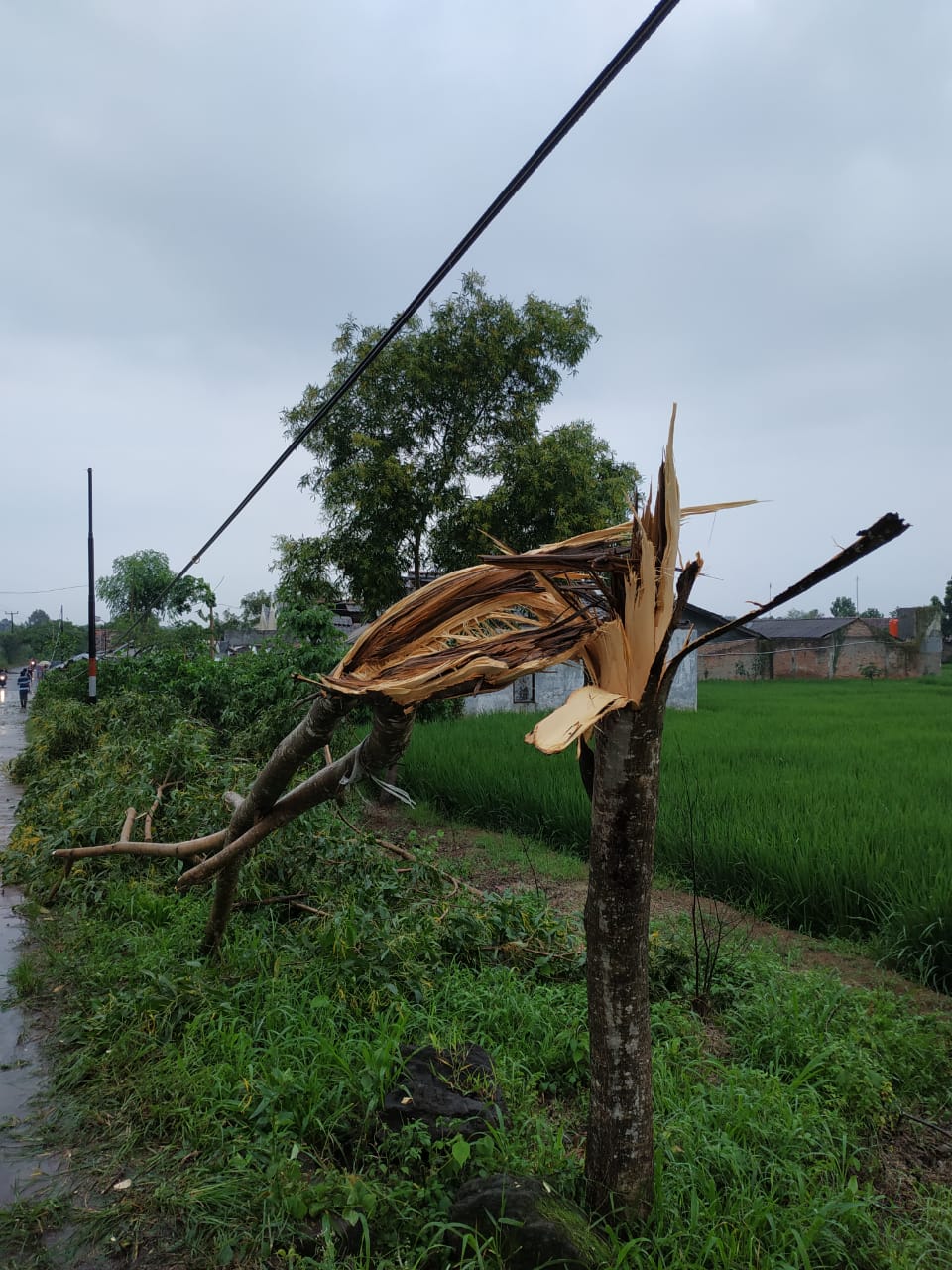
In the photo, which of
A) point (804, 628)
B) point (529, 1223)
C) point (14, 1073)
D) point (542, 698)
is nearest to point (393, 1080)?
point (529, 1223)

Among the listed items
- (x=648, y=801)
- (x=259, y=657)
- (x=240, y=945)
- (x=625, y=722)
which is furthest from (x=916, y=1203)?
(x=259, y=657)

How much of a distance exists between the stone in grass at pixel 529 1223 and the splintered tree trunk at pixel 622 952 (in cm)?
14

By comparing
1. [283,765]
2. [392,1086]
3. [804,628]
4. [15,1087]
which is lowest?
[15,1087]

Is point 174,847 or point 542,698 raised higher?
point 542,698

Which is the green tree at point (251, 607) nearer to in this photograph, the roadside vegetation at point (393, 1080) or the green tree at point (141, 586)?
the green tree at point (141, 586)

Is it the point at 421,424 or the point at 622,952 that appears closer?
the point at 622,952

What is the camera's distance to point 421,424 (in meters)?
13.2

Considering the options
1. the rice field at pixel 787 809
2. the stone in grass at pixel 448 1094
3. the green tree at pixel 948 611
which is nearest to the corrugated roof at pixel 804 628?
the green tree at pixel 948 611

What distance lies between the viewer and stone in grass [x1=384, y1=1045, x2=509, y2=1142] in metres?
2.58

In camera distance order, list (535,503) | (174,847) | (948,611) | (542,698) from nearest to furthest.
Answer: (174,847) → (535,503) → (542,698) → (948,611)

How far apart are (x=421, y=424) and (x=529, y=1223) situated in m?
12.3

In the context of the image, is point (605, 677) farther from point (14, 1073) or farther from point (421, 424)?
point (421, 424)

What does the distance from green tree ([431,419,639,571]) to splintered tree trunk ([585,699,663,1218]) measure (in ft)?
34.6

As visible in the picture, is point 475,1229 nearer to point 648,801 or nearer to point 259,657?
point 648,801
